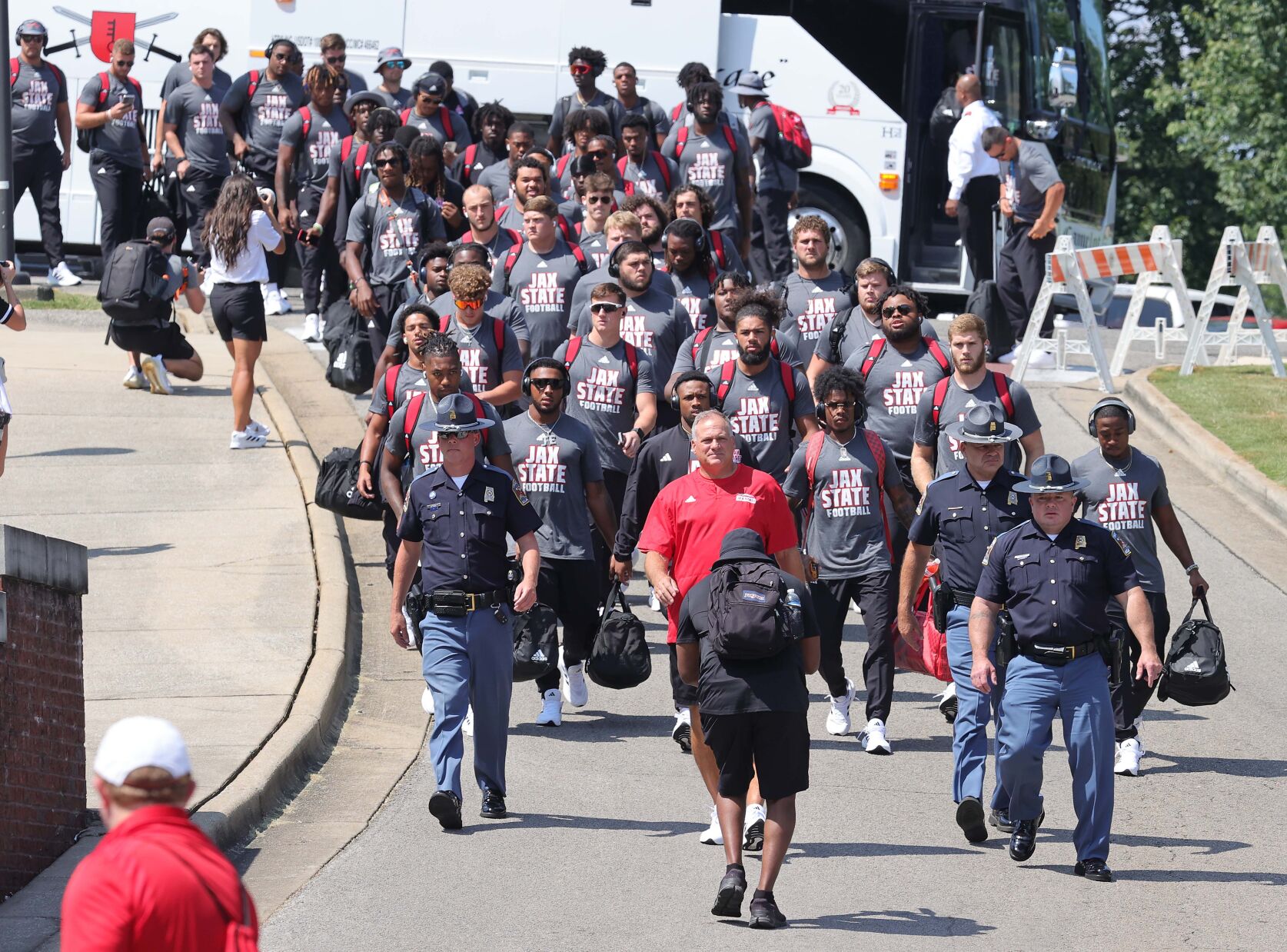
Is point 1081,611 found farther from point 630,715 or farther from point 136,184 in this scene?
point 136,184

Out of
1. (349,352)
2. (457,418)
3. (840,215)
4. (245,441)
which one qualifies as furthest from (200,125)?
(457,418)

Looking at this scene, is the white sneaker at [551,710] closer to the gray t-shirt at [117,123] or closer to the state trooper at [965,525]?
the state trooper at [965,525]

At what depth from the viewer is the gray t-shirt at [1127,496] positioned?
985 centimetres

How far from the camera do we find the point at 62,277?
20.4m

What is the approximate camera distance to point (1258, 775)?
10008mm

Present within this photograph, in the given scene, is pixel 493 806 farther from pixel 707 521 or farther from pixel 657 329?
pixel 657 329

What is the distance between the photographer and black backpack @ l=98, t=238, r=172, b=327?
15.2m

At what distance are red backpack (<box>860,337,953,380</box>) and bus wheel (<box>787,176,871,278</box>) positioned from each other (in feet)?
31.2

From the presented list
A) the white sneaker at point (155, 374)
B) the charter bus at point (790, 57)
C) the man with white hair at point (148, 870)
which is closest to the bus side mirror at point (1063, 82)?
the charter bus at point (790, 57)

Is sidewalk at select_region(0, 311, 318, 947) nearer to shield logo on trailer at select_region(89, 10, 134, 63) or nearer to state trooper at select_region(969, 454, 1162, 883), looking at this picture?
shield logo on trailer at select_region(89, 10, 134, 63)

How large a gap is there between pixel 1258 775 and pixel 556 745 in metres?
3.51

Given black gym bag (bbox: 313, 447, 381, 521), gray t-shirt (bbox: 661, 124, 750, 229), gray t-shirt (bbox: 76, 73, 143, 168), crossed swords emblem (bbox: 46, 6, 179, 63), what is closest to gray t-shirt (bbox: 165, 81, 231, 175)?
gray t-shirt (bbox: 76, 73, 143, 168)

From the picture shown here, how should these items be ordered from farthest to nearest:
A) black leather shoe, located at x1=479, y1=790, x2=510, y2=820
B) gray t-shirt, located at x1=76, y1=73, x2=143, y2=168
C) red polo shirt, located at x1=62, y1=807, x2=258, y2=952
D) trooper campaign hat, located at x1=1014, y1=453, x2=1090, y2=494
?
gray t-shirt, located at x1=76, y1=73, x2=143, y2=168, black leather shoe, located at x1=479, y1=790, x2=510, y2=820, trooper campaign hat, located at x1=1014, y1=453, x2=1090, y2=494, red polo shirt, located at x1=62, y1=807, x2=258, y2=952

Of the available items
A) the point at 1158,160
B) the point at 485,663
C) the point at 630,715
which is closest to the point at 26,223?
the point at 630,715
